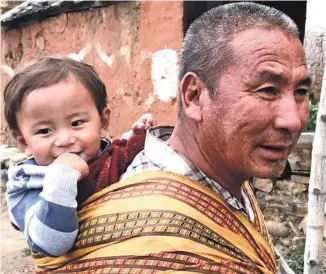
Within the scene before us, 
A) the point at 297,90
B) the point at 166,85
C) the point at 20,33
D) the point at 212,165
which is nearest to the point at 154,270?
the point at 212,165

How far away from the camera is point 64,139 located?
5.76 ft

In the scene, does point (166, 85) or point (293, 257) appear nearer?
point (293, 257)

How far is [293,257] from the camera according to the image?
4.40 meters

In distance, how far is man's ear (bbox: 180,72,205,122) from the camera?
5.57 ft

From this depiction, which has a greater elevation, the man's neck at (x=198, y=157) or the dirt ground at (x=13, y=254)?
the man's neck at (x=198, y=157)

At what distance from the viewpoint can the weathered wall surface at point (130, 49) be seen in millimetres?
5645

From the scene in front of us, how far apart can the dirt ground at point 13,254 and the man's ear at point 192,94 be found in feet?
14.7

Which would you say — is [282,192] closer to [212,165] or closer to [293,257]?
[293,257]

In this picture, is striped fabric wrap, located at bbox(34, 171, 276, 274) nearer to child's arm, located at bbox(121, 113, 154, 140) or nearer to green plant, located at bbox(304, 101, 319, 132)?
child's arm, located at bbox(121, 113, 154, 140)

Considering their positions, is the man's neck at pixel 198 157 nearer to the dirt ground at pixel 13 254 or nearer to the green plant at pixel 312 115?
the green plant at pixel 312 115

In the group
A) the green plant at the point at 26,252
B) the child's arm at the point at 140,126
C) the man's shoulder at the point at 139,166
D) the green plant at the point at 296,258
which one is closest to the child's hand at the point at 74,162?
the man's shoulder at the point at 139,166

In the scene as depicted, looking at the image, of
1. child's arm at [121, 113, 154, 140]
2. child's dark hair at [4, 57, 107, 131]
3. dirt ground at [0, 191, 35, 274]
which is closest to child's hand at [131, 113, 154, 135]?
child's arm at [121, 113, 154, 140]

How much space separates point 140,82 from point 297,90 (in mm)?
4465

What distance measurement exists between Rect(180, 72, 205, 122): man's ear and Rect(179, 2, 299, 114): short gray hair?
0.02 m
